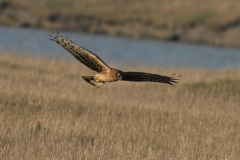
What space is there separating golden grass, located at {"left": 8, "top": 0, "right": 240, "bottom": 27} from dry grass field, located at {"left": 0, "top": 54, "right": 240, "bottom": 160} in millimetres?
41306

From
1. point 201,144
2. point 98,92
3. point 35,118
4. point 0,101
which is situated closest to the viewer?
point 201,144

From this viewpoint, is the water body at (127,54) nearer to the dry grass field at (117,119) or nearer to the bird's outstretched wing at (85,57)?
the dry grass field at (117,119)

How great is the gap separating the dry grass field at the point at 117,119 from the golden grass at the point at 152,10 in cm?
4131

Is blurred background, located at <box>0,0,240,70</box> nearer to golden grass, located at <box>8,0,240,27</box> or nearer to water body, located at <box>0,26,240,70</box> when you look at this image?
golden grass, located at <box>8,0,240,27</box>

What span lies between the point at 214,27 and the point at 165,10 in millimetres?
9937

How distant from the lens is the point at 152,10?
61875 mm

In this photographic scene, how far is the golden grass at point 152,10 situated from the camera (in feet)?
181

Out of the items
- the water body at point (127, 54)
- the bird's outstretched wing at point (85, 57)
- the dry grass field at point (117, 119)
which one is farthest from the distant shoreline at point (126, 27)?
the bird's outstretched wing at point (85, 57)

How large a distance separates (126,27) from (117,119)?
46.1 m

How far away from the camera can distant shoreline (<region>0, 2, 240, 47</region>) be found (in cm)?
5241

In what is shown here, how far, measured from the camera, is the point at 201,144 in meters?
8.02

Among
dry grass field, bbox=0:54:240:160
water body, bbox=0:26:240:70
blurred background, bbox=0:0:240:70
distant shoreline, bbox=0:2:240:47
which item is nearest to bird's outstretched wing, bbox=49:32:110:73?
dry grass field, bbox=0:54:240:160

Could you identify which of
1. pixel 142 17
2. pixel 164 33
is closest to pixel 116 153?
pixel 164 33

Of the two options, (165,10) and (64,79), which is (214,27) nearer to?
(165,10)
